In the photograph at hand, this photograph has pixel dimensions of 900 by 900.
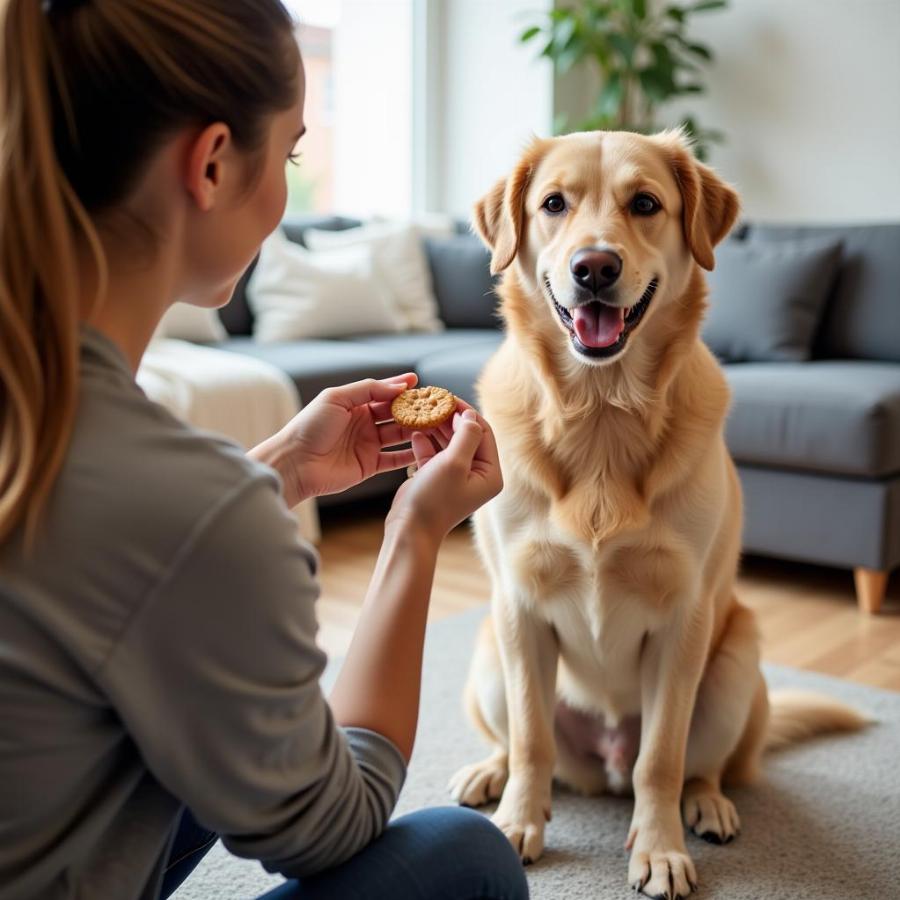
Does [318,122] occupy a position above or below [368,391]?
above

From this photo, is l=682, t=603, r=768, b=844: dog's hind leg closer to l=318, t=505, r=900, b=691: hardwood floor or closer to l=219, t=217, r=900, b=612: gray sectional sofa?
l=318, t=505, r=900, b=691: hardwood floor

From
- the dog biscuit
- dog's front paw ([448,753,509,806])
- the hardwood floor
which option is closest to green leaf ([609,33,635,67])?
the hardwood floor

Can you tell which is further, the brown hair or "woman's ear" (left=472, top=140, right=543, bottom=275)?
"woman's ear" (left=472, top=140, right=543, bottom=275)

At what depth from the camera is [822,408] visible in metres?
2.90

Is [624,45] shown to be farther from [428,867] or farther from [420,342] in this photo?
[428,867]

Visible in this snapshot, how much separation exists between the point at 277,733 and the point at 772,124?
15.7 ft

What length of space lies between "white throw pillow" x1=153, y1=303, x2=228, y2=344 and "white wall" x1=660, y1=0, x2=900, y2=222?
2.69 m

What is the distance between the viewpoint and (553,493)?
1.62 meters

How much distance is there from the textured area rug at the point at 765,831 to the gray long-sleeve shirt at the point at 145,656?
2.89 feet

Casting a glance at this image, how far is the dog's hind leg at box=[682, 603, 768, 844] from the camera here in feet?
5.61

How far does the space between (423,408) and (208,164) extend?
0.55 meters

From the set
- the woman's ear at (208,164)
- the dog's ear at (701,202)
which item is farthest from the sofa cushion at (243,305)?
the woman's ear at (208,164)

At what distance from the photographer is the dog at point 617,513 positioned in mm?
1577

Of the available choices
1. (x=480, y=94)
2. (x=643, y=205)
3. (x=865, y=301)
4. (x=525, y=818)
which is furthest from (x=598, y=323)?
(x=480, y=94)
